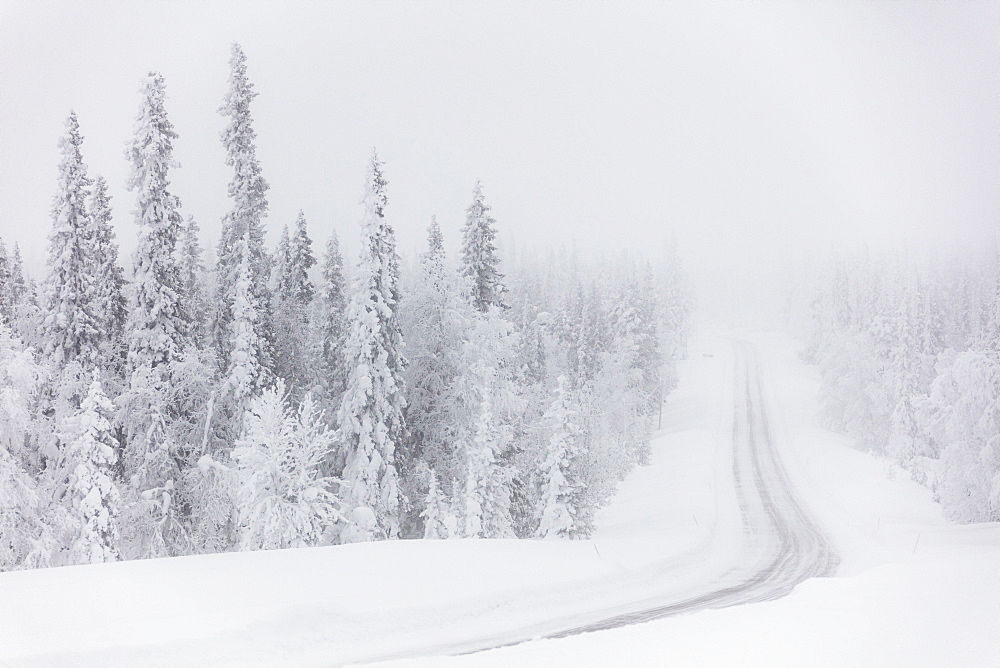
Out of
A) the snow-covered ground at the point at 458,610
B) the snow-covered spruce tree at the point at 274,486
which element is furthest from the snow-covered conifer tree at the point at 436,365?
the snow-covered spruce tree at the point at 274,486

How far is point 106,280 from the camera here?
21.6 meters

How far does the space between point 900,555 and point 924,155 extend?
24.0 meters

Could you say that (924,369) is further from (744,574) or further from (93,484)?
(93,484)

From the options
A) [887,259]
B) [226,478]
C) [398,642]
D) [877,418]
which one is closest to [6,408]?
[226,478]

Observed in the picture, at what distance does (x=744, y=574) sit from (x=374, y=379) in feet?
49.2

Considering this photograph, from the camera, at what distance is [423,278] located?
95.7ft

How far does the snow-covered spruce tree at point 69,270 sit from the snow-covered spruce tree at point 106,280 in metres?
1.09

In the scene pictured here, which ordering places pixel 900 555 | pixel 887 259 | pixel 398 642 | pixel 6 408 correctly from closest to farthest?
1. pixel 398 642
2. pixel 6 408
3. pixel 900 555
4. pixel 887 259

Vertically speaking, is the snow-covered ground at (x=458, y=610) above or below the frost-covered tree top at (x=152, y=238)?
below

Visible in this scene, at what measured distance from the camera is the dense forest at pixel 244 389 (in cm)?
1773

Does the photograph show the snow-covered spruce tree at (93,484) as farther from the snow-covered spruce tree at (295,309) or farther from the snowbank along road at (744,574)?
the snowbank along road at (744,574)

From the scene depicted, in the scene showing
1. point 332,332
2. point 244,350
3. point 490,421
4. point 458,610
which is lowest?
point 458,610

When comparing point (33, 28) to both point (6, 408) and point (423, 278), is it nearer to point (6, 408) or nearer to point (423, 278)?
point (6, 408)

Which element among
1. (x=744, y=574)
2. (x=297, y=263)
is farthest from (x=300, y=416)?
(x=744, y=574)
